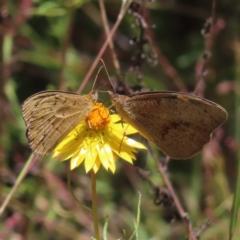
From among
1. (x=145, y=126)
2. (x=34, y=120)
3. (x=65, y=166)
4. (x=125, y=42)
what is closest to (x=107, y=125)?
(x=145, y=126)

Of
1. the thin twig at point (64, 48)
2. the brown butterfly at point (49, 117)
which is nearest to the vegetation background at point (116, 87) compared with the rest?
the thin twig at point (64, 48)

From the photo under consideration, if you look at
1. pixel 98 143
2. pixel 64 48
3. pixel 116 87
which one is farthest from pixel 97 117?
pixel 64 48

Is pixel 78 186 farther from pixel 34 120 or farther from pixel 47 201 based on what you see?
pixel 34 120

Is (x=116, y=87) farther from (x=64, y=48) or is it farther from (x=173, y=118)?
(x=64, y=48)

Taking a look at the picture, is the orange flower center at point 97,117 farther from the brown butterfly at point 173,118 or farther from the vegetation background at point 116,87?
the vegetation background at point 116,87

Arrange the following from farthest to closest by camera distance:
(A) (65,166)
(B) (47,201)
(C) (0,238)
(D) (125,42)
→ (D) (125,42), (A) (65,166), (B) (47,201), (C) (0,238)
